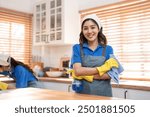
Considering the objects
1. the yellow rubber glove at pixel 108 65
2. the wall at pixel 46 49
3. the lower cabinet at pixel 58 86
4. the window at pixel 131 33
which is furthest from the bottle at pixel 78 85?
the wall at pixel 46 49

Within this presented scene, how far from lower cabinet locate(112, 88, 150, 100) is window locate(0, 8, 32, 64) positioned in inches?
88.6

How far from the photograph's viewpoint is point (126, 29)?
3.32m

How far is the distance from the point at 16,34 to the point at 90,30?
277 cm

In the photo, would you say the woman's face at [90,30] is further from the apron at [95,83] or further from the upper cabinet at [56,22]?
the upper cabinet at [56,22]

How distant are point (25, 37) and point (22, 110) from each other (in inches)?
133

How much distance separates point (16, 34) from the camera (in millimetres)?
4266

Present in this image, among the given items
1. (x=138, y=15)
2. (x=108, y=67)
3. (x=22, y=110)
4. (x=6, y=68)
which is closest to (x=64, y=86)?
(x=6, y=68)

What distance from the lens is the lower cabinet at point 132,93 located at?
95.3 inches

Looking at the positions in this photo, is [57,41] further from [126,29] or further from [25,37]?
[126,29]

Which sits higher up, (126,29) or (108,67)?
(126,29)

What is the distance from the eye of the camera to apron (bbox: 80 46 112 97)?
173 centimetres

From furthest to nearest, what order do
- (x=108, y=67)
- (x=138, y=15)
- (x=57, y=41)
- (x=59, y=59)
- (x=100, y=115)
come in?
(x=59, y=59), (x=57, y=41), (x=138, y=15), (x=108, y=67), (x=100, y=115)

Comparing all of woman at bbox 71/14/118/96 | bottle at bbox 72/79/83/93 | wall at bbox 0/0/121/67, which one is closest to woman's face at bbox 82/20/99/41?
woman at bbox 71/14/118/96

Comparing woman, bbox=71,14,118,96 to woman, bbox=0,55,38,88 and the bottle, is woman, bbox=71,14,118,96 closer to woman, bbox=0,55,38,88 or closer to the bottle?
the bottle
